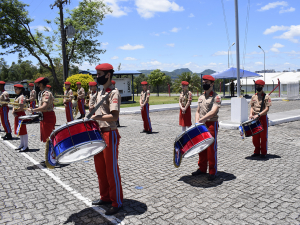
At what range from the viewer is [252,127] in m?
6.48

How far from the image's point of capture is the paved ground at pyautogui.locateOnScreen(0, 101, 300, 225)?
3750mm

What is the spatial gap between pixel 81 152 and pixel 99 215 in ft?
3.20

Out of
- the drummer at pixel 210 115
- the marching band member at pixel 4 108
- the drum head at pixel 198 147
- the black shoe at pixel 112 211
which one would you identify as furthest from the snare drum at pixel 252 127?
the marching band member at pixel 4 108

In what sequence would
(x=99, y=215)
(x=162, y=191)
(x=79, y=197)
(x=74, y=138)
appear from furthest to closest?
(x=162, y=191), (x=79, y=197), (x=99, y=215), (x=74, y=138)

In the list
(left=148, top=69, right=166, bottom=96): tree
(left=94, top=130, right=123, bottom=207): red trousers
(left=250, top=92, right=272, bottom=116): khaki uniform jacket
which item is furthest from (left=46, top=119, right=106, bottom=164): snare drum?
(left=148, top=69, right=166, bottom=96): tree

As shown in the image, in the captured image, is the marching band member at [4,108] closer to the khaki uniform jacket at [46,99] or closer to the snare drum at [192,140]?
the khaki uniform jacket at [46,99]

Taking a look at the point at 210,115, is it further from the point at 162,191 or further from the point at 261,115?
the point at 261,115

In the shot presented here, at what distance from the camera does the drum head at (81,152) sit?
345 cm

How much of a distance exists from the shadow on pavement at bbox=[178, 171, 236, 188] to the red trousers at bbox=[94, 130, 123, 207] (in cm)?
170

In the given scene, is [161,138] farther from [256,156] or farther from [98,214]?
[98,214]

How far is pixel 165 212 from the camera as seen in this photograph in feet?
12.7

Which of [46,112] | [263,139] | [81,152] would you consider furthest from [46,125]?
[263,139]

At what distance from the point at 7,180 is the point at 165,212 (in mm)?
3556

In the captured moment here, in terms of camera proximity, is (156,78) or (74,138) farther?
(156,78)
